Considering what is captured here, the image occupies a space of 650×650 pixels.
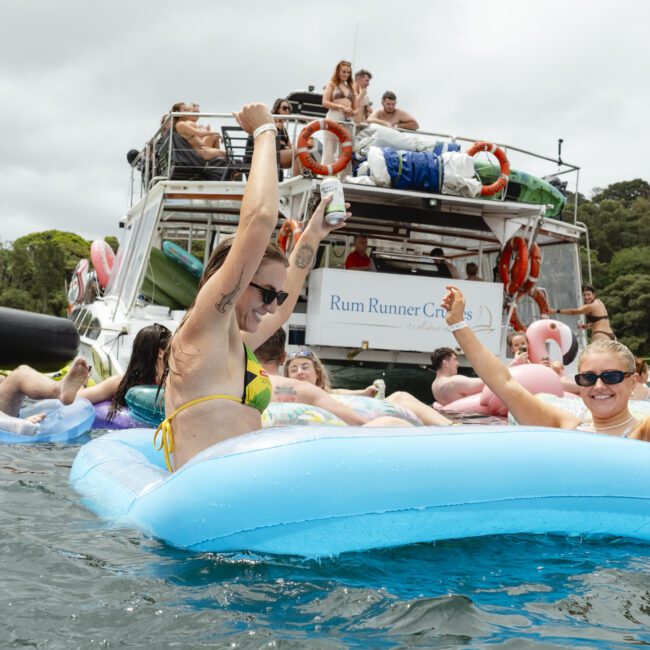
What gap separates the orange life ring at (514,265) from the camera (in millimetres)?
10844

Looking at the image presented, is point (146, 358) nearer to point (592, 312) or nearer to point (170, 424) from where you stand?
point (170, 424)

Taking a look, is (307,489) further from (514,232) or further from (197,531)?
(514,232)

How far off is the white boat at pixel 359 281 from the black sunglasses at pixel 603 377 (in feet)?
20.3

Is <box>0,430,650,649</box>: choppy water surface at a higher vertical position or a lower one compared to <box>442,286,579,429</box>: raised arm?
lower

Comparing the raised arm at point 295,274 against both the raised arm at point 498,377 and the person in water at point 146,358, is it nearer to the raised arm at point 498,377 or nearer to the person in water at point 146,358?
the raised arm at point 498,377

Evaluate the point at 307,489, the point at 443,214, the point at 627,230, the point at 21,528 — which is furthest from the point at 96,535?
the point at 627,230

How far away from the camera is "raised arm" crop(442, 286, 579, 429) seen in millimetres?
3682

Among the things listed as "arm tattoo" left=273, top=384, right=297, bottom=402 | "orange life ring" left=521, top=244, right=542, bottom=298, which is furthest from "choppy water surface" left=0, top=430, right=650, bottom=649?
"orange life ring" left=521, top=244, right=542, bottom=298

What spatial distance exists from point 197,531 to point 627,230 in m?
46.0

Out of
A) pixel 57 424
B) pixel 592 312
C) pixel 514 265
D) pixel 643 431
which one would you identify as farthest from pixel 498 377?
pixel 592 312

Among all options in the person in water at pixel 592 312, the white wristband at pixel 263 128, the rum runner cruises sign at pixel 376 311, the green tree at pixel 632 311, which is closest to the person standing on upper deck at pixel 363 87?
the rum runner cruises sign at pixel 376 311

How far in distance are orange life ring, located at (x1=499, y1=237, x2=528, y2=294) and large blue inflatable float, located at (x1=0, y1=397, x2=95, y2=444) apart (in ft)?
21.3

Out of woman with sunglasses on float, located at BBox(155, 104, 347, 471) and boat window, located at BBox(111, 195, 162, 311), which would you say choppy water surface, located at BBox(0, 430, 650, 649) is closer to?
woman with sunglasses on float, located at BBox(155, 104, 347, 471)

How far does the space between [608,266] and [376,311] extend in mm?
Answer: 32855
